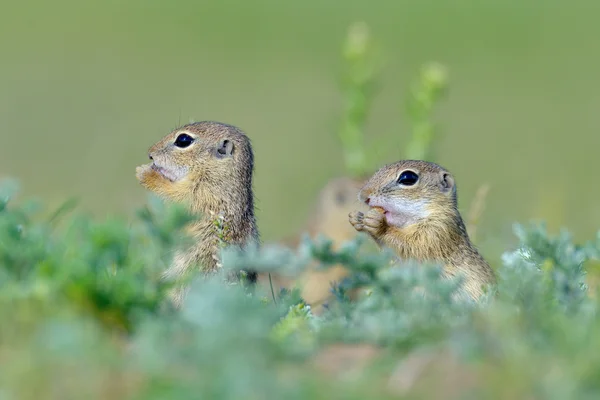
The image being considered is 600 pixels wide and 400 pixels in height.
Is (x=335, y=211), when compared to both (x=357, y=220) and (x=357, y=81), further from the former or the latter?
(x=357, y=220)

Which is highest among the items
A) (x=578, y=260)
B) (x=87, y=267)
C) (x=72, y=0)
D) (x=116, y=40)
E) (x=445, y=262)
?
(x=72, y=0)

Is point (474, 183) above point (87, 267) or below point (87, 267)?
above

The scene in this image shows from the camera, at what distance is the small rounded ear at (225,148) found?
6.78 metres

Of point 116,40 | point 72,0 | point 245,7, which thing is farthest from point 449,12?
point 72,0

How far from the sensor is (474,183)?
585 inches

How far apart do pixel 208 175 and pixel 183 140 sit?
0.43 meters

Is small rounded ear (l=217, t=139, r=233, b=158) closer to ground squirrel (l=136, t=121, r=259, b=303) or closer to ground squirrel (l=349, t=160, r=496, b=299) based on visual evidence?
ground squirrel (l=136, t=121, r=259, b=303)

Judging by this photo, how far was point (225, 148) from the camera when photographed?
6809 mm

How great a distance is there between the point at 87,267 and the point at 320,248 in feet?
2.62

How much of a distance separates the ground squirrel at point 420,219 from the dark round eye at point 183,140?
1.10 meters

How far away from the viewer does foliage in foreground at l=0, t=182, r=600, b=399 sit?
307 cm

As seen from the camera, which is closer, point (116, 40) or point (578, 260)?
point (578, 260)

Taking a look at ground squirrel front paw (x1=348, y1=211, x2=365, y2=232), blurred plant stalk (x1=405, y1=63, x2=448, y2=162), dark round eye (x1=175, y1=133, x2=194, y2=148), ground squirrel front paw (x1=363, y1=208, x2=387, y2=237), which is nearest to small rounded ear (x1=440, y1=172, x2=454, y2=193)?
ground squirrel front paw (x1=363, y1=208, x2=387, y2=237)

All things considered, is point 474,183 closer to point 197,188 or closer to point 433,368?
point 197,188
